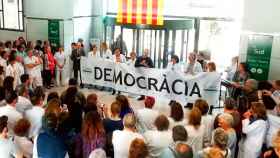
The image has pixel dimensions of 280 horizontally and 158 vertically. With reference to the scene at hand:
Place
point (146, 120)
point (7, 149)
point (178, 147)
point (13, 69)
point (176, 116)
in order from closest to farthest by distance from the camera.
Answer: point (178, 147), point (7, 149), point (176, 116), point (146, 120), point (13, 69)

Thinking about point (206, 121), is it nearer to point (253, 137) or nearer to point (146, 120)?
point (253, 137)

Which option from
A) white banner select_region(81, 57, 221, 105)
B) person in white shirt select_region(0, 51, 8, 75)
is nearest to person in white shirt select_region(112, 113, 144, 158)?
white banner select_region(81, 57, 221, 105)

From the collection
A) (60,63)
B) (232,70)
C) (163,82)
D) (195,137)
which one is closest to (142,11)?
(60,63)

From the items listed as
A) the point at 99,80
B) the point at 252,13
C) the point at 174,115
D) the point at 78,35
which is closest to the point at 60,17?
the point at 78,35

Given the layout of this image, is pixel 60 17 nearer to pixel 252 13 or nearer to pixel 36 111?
pixel 252 13

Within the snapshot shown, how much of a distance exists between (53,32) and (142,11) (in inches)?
130

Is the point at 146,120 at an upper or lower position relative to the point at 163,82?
lower

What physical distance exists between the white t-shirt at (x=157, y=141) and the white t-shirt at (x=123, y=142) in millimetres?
173

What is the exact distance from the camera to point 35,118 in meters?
5.06

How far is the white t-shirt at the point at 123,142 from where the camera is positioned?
4168 millimetres

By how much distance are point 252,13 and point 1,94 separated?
668 cm

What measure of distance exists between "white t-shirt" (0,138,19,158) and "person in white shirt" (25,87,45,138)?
0.65 metres

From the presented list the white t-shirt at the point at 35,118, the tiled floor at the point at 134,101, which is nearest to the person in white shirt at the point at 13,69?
the tiled floor at the point at 134,101

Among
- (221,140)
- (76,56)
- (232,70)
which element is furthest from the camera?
(76,56)
